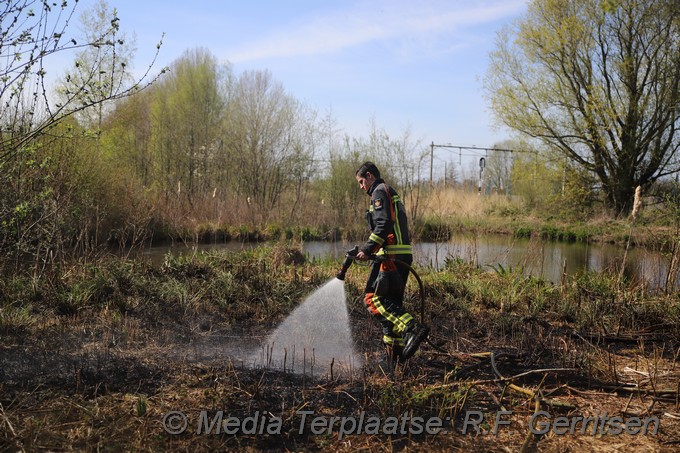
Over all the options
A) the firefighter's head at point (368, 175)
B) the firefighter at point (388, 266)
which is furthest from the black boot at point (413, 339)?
the firefighter's head at point (368, 175)

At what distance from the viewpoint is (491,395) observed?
4.27 metres

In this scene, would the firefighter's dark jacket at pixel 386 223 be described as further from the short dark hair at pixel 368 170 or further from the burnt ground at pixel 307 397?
the burnt ground at pixel 307 397

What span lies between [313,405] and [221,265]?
5236 millimetres

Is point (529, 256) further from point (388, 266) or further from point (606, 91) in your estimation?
point (606, 91)

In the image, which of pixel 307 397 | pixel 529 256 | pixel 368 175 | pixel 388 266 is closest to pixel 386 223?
pixel 388 266

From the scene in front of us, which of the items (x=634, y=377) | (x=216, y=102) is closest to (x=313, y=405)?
(x=634, y=377)

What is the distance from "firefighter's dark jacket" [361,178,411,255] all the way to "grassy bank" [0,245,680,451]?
106 cm

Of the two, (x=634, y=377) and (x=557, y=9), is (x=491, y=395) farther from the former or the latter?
(x=557, y=9)

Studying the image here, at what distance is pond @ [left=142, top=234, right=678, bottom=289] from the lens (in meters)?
9.46

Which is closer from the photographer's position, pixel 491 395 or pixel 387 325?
pixel 491 395

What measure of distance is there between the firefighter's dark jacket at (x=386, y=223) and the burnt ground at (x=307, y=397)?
43.1 inches

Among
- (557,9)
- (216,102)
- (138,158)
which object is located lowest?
(138,158)

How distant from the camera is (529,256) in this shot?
10266 millimetres

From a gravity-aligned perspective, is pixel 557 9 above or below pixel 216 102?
above
